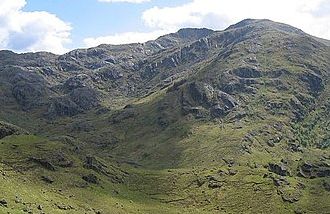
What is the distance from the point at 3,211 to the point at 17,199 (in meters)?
26.3

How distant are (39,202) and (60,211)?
937cm

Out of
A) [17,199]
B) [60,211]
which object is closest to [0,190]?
[17,199]

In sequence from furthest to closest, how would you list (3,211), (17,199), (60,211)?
1. (60,211)
2. (17,199)
3. (3,211)

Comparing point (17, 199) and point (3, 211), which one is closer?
point (3, 211)

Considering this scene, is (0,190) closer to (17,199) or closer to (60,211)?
(17,199)

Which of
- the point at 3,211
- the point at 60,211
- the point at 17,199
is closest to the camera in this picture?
the point at 3,211

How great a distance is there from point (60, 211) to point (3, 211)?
132 ft

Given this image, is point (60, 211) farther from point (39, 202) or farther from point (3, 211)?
point (3, 211)

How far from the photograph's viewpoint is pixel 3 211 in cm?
15738

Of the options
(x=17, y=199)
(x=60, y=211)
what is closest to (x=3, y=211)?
(x=17, y=199)

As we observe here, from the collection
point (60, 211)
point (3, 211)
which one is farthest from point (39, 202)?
point (3, 211)

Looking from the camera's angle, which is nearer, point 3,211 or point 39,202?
point 3,211

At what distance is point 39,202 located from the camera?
195 meters

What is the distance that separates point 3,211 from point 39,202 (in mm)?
37707
